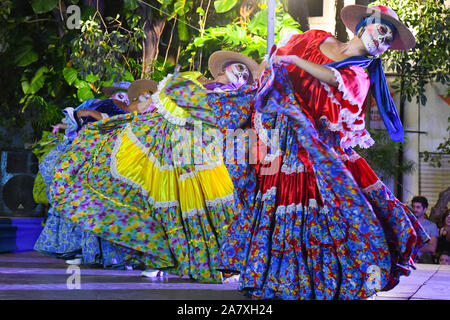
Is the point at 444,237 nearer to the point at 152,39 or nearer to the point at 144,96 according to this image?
the point at 144,96

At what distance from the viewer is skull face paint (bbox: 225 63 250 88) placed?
17.5 feet

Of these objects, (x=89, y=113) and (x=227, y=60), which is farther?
(x=89, y=113)

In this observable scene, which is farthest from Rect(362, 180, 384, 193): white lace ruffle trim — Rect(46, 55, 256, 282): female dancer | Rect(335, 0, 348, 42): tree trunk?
Rect(335, 0, 348, 42): tree trunk

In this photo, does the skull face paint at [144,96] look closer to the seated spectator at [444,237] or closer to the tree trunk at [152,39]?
the seated spectator at [444,237]

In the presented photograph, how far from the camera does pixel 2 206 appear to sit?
9703 mm

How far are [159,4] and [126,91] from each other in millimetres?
3924

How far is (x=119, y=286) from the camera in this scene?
4.12 meters

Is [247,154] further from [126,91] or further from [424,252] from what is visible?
[424,252]

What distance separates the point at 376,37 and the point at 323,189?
875 mm

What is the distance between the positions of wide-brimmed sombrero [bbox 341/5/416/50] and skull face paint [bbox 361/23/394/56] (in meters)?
0.05

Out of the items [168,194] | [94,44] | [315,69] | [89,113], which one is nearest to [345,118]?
[315,69]

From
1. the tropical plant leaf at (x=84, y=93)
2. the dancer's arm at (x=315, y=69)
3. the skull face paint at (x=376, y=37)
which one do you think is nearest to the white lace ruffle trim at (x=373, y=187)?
the dancer's arm at (x=315, y=69)

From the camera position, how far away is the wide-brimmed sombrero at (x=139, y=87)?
6.22 metres

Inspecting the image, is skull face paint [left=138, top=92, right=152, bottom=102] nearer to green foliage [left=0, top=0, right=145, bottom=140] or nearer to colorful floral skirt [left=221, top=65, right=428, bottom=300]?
colorful floral skirt [left=221, top=65, right=428, bottom=300]
